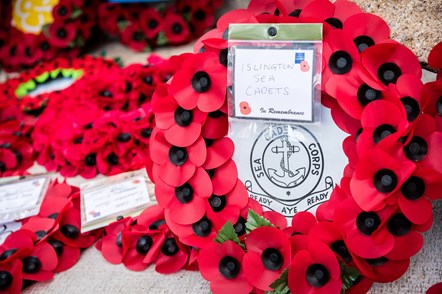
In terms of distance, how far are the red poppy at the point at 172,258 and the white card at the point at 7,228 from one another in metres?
0.38

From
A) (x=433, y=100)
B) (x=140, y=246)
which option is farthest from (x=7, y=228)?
(x=433, y=100)

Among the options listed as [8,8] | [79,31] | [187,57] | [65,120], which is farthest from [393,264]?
[8,8]

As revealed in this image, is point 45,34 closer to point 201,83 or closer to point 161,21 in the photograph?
point 161,21

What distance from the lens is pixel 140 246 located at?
107 cm

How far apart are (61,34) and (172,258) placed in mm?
1312

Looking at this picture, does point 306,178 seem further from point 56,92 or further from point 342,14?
point 56,92

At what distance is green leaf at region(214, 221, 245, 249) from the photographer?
0.89 metres

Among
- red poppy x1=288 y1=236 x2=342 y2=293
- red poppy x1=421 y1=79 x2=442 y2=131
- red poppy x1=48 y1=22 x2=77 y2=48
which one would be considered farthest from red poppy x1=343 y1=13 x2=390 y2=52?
red poppy x1=48 y1=22 x2=77 y2=48

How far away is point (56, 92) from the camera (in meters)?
1.80

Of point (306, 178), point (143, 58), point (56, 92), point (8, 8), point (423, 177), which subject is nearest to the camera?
point (423, 177)

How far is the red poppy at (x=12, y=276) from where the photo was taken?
3.43 ft

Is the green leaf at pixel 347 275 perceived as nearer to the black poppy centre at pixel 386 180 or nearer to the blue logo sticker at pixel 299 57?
the black poppy centre at pixel 386 180

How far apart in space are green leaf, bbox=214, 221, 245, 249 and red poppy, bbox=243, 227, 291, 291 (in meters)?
0.03

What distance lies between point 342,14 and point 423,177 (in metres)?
0.31
